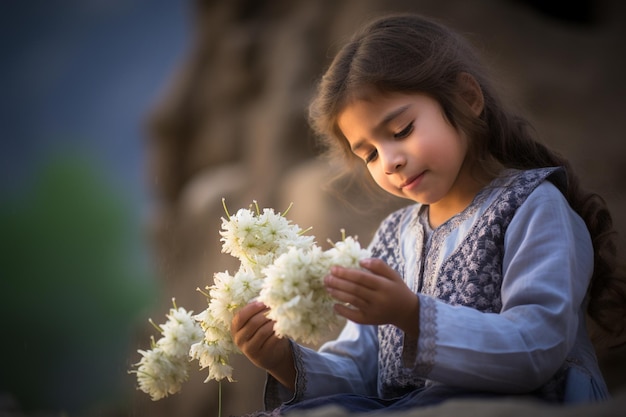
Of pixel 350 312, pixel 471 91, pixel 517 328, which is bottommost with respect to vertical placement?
pixel 517 328

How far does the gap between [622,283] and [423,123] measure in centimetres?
72

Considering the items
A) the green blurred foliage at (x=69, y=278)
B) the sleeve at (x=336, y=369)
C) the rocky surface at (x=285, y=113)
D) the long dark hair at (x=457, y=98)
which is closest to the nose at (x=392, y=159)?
the long dark hair at (x=457, y=98)

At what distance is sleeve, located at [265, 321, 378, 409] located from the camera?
199 cm

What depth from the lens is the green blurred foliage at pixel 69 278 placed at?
8.61m

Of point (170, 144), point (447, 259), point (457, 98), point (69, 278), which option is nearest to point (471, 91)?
point (457, 98)

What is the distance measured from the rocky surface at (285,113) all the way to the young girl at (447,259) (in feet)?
3.30

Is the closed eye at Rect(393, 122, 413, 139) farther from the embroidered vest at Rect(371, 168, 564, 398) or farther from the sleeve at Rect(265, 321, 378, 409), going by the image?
the sleeve at Rect(265, 321, 378, 409)

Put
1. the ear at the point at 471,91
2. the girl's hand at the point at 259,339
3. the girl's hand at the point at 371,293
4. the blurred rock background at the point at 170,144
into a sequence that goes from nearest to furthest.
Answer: the girl's hand at the point at 371,293
the girl's hand at the point at 259,339
the ear at the point at 471,91
the blurred rock background at the point at 170,144

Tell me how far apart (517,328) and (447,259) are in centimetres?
38

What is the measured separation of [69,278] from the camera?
349 inches

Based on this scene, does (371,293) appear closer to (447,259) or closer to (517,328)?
(517,328)

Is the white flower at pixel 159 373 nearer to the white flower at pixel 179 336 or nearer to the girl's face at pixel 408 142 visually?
the white flower at pixel 179 336

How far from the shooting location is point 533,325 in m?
1.59

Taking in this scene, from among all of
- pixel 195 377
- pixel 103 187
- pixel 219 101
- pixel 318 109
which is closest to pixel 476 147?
pixel 318 109
